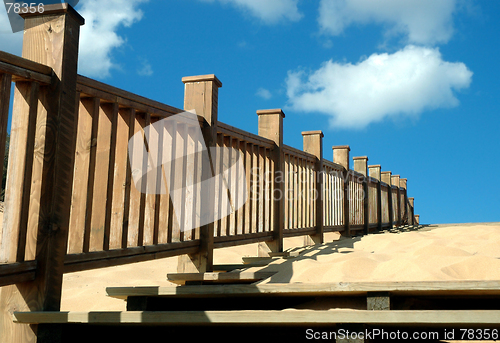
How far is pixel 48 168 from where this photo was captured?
95.3 inches

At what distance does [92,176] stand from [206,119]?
4.96ft

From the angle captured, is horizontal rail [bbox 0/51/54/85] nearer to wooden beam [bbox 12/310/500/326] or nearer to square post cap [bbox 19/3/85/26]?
square post cap [bbox 19/3/85/26]

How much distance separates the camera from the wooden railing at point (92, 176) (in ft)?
7.67

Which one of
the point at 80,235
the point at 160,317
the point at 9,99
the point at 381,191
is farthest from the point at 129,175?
the point at 381,191

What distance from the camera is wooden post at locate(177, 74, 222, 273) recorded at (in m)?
3.95

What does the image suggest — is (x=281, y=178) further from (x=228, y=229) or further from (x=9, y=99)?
(x=9, y=99)

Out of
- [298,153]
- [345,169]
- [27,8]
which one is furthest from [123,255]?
[345,169]

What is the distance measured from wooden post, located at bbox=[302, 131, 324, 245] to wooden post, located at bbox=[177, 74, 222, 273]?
2.92 metres

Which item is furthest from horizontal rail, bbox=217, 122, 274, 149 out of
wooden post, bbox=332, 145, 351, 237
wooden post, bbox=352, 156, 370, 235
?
wooden post, bbox=352, 156, 370, 235

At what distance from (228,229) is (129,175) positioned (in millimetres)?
1507

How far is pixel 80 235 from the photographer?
2699 mm

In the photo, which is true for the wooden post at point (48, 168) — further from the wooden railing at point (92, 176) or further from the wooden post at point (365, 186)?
the wooden post at point (365, 186)
